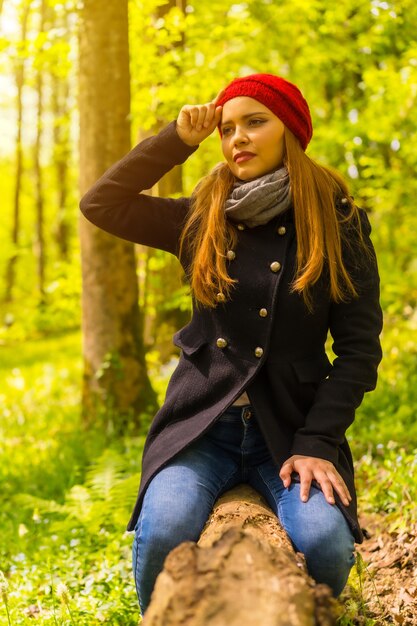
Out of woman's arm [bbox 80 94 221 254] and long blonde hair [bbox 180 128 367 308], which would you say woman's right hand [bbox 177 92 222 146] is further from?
long blonde hair [bbox 180 128 367 308]

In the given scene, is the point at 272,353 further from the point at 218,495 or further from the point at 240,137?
the point at 240,137

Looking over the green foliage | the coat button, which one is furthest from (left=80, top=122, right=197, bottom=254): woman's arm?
the green foliage

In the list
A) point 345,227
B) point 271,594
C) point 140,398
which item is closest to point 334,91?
point 140,398

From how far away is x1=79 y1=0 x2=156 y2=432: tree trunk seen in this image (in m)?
5.89

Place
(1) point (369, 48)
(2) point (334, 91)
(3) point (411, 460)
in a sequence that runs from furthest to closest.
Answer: (2) point (334, 91)
(1) point (369, 48)
(3) point (411, 460)

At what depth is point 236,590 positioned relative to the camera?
71.1 inches

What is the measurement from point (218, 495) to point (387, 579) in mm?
1027

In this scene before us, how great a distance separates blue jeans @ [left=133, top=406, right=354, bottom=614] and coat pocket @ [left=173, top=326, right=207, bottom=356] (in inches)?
12.1

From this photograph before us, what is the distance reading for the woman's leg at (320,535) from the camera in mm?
2502

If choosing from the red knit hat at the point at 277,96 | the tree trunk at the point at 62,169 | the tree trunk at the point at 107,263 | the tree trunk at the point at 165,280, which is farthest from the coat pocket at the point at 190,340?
the tree trunk at the point at 62,169

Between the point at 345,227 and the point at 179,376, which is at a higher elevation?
the point at 345,227

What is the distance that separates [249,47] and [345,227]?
6588 mm

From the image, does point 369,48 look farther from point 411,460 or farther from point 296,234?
point 296,234

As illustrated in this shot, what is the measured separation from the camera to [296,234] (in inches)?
118
